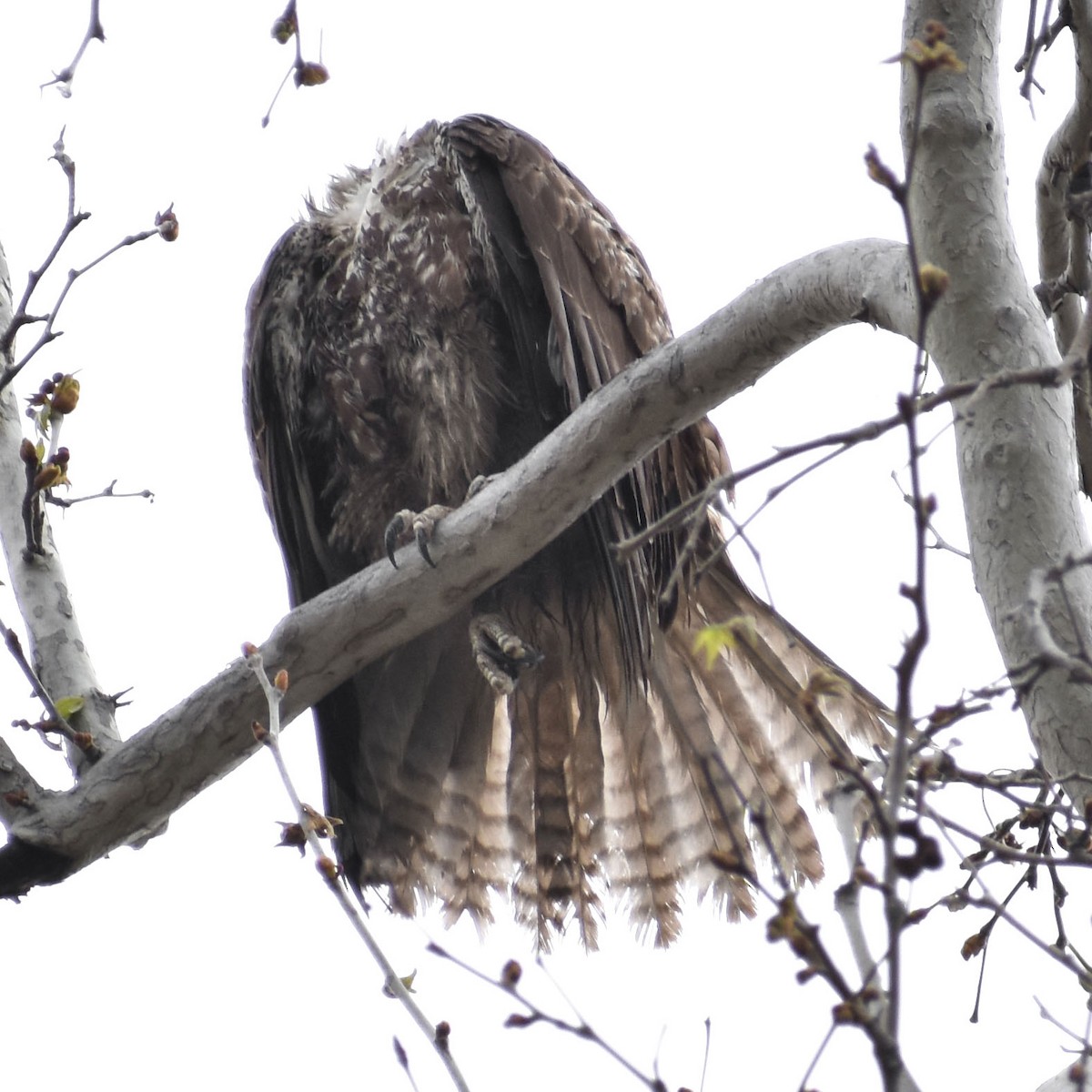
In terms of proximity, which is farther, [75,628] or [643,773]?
[643,773]

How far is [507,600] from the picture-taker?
411 cm

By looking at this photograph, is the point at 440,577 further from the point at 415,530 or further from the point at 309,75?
the point at 309,75

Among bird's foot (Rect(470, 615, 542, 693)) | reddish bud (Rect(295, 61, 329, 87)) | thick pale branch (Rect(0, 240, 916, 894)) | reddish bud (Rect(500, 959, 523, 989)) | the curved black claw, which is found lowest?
reddish bud (Rect(500, 959, 523, 989))

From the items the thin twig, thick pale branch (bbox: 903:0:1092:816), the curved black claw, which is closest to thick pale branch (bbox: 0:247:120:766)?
the curved black claw

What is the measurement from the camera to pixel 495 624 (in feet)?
12.8

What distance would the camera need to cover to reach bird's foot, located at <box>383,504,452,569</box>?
309cm

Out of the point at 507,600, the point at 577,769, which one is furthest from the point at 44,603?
the point at 577,769

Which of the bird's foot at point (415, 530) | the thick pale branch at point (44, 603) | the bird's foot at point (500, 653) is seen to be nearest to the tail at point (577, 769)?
the bird's foot at point (500, 653)

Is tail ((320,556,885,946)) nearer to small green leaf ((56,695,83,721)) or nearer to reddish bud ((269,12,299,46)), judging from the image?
small green leaf ((56,695,83,721))

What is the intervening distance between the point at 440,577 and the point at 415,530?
0.21 metres

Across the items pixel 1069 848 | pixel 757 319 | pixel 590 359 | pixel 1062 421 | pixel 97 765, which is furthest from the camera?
pixel 590 359

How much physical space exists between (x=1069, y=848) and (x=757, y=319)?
114cm

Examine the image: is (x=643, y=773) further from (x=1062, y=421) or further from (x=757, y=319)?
(x=1062, y=421)

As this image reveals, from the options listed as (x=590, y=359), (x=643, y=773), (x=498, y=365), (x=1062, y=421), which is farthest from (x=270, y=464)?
(x=1062, y=421)
